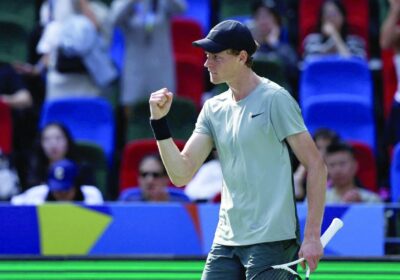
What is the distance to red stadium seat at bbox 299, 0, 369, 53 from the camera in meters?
11.5

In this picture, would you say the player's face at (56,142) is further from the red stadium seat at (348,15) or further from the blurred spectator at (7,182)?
the red stadium seat at (348,15)

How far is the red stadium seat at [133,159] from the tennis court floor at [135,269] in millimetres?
2761

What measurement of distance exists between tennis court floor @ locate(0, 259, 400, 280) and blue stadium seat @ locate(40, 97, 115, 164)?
3519 mm

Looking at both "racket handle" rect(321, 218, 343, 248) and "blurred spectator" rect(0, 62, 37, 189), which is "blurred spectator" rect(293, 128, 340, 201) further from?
"racket handle" rect(321, 218, 343, 248)

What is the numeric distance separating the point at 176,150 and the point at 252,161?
0.36 meters

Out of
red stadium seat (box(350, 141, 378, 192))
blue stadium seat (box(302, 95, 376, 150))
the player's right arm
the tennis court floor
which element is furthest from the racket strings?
blue stadium seat (box(302, 95, 376, 150))

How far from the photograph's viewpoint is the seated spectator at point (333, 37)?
35.6ft

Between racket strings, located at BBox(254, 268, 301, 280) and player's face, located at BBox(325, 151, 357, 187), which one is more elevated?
racket strings, located at BBox(254, 268, 301, 280)

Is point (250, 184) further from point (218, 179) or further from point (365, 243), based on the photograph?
point (218, 179)

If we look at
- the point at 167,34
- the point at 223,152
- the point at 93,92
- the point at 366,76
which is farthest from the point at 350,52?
the point at 223,152

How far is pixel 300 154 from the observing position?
15.7ft

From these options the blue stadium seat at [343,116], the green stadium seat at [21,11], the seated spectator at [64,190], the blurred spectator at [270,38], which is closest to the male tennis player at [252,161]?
the seated spectator at [64,190]

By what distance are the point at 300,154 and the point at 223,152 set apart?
0.37 m

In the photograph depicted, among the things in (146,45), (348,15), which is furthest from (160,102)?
(348,15)
